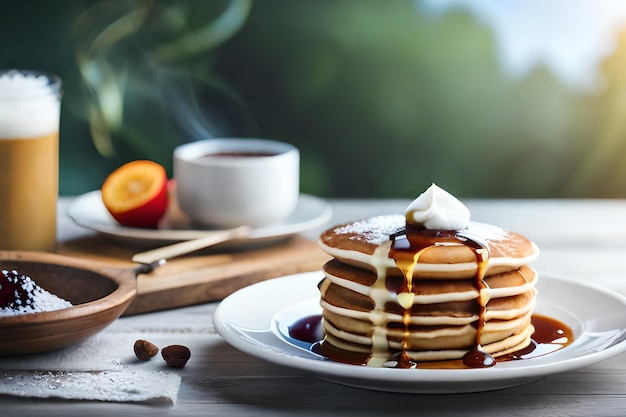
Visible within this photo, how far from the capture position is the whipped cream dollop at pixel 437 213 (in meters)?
1.08

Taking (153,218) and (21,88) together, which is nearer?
(21,88)

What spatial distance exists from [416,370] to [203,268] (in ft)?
2.23

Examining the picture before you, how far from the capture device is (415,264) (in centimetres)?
102

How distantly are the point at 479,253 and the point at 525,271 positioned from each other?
125 mm

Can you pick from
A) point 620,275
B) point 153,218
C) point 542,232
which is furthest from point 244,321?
point 542,232

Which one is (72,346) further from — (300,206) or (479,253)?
(300,206)

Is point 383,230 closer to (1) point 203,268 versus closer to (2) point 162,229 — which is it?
(1) point 203,268

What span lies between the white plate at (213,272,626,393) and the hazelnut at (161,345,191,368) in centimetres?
6

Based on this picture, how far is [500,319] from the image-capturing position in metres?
1.07

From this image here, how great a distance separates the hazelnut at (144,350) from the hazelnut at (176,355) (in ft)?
0.06

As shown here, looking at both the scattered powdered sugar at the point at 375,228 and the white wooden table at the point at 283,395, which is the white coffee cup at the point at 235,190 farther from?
the scattered powdered sugar at the point at 375,228

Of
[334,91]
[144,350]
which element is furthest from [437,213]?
[334,91]

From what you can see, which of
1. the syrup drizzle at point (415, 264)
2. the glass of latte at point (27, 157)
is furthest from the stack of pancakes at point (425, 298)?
the glass of latte at point (27, 157)

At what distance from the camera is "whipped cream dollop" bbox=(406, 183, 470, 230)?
1.08m
